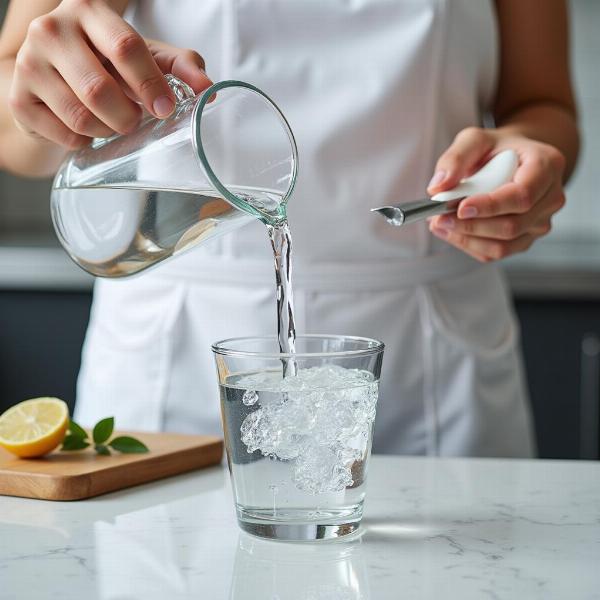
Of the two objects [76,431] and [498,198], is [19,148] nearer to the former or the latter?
[76,431]

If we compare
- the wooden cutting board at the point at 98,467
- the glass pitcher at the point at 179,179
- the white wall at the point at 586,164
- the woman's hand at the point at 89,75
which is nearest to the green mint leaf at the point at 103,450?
the wooden cutting board at the point at 98,467

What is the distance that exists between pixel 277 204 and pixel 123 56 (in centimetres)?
17

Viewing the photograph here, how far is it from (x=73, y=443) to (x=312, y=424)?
0.36 meters

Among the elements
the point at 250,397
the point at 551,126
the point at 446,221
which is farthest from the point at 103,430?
the point at 551,126

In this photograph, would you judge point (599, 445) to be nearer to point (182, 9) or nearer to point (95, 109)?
point (182, 9)

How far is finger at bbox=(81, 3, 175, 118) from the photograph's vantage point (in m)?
0.83

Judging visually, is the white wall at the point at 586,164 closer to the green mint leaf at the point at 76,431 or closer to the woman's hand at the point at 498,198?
the woman's hand at the point at 498,198

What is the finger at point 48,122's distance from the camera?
93 cm

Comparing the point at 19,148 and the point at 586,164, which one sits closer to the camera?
the point at 19,148

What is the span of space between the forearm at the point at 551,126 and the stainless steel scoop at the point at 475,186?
0.22 metres

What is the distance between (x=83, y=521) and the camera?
33.9 inches

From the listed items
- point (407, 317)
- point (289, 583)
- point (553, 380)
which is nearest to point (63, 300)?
point (553, 380)

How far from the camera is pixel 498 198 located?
1.06m

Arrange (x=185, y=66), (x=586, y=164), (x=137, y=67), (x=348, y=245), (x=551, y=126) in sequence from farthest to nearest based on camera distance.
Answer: (x=586, y=164) < (x=551, y=126) < (x=348, y=245) < (x=185, y=66) < (x=137, y=67)
